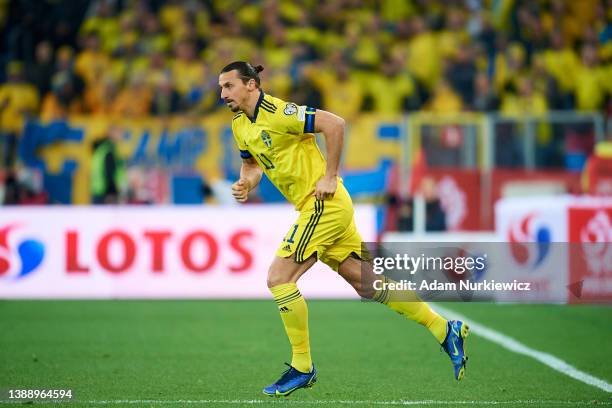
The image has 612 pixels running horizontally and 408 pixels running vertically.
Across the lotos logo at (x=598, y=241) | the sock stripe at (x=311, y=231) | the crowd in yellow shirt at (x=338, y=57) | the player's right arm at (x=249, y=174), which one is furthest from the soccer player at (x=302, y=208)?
the crowd in yellow shirt at (x=338, y=57)

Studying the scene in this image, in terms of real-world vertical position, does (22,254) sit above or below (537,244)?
below

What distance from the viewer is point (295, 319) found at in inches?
241

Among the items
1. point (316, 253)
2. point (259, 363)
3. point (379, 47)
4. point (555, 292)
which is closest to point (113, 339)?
point (259, 363)

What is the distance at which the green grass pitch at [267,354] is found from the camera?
618 cm

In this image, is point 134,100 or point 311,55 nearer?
point 134,100

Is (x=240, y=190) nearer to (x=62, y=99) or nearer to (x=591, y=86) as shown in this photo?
(x=62, y=99)

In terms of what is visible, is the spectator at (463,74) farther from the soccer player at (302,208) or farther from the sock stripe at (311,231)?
the sock stripe at (311,231)

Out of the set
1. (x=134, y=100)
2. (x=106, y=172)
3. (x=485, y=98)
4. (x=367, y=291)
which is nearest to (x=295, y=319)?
(x=367, y=291)

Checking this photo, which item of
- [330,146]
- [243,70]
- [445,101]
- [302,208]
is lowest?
[302,208]

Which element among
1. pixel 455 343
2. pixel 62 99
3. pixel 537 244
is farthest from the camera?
pixel 62 99

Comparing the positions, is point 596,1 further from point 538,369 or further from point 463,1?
point 538,369

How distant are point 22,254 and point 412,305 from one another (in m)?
7.16

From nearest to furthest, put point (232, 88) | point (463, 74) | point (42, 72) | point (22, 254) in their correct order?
1. point (232, 88)
2. point (22, 254)
3. point (463, 74)
4. point (42, 72)

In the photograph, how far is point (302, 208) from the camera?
634cm
